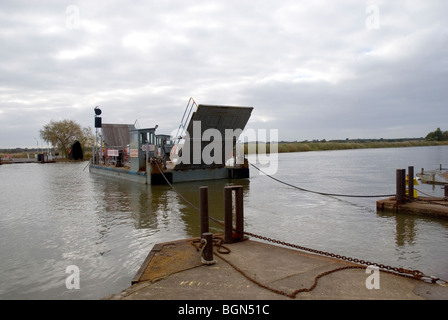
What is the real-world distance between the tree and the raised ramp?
4611 cm

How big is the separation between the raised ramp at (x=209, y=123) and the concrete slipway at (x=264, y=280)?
10798mm

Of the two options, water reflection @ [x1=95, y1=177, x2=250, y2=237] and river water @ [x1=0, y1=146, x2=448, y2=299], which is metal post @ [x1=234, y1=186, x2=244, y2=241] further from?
water reflection @ [x1=95, y1=177, x2=250, y2=237]

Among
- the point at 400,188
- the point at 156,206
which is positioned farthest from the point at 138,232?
the point at 400,188

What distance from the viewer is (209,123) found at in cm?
1653

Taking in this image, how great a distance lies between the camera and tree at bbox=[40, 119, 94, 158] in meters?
57.2

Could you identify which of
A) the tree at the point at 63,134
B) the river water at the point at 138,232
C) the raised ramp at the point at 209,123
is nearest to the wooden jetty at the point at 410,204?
the river water at the point at 138,232

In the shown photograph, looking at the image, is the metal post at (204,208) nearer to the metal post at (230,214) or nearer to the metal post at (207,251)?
the metal post at (230,214)

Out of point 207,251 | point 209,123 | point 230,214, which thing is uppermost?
point 209,123

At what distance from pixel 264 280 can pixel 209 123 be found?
41.9ft

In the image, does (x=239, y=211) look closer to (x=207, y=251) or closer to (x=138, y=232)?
(x=207, y=251)

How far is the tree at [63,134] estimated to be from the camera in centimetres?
5722
